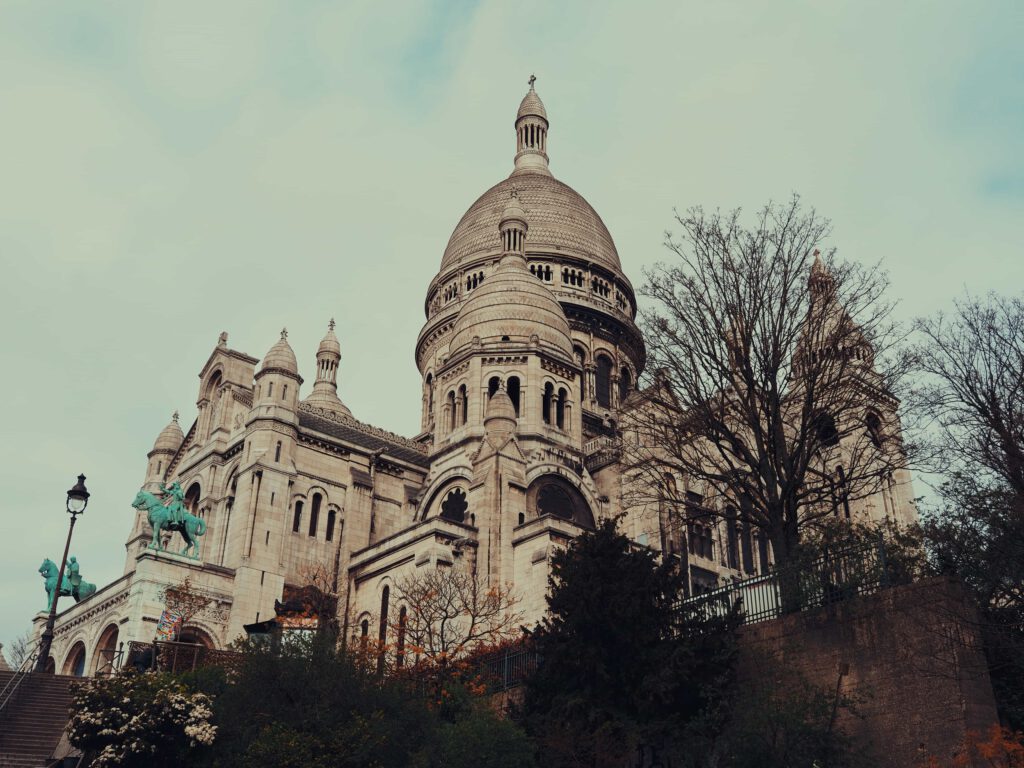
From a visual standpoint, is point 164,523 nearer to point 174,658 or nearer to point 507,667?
point 174,658

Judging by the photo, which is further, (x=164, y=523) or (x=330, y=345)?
(x=330, y=345)

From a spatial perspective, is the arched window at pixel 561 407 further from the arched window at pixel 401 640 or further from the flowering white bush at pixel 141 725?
the flowering white bush at pixel 141 725

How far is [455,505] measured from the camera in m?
49.9

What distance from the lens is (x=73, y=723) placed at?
2327 cm

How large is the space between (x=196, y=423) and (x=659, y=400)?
36.8 meters

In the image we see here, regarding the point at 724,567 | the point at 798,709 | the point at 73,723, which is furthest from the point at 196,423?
the point at 798,709

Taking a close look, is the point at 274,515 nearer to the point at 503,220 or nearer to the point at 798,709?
the point at 503,220

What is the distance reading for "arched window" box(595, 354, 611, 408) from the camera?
67.4 m

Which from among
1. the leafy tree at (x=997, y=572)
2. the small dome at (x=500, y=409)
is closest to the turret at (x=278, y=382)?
the small dome at (x=500, y=409)

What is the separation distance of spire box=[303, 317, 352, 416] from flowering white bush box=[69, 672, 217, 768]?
161ft

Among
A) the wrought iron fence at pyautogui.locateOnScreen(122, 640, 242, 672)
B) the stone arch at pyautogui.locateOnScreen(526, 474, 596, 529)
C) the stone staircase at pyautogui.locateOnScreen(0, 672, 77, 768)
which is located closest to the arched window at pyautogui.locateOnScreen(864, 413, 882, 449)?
the wrought iron fence at pyautogui.locateOnScreen(122, 640, 242, 672)

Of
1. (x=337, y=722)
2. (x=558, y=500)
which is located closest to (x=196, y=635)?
(x=558, y=500)

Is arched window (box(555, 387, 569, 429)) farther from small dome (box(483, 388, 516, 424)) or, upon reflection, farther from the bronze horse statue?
the bronze horse statue

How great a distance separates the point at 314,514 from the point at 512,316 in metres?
14.9
